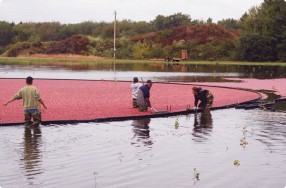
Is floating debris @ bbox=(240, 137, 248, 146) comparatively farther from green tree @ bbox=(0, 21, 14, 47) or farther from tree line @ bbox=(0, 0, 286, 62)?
green tree @ bbox=(0, 21, 14, 47)

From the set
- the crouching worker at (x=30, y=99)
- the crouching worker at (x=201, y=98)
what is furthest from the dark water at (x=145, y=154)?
the crouching worker at (x=201, y=98)

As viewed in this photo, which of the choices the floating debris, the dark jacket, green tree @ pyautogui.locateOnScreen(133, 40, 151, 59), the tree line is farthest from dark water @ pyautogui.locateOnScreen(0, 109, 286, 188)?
green tree @ pyautogui.locateOnScreen(133, 40, 151, 59)

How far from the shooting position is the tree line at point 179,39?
88250 mm

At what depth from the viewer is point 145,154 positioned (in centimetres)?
1148

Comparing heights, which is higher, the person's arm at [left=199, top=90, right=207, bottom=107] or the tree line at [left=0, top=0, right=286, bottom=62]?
the tree line at [left=0, top=0, right=286, bottom=62]

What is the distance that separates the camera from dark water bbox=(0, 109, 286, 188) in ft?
30.3

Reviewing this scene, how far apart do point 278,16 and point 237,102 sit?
7230 cm

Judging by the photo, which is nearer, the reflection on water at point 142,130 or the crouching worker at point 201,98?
the reflection on water at point 142,130

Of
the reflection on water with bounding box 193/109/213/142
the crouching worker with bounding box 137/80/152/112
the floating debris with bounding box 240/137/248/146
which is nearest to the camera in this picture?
the floating debris with bounding box 240/137/248/146

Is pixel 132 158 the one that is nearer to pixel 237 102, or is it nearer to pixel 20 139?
pixel 20 139

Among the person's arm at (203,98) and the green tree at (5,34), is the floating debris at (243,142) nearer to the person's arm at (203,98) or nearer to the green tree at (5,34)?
the person's arm at (203,98)

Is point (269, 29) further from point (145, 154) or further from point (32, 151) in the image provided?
point (32, 151)

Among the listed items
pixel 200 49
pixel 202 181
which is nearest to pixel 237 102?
pixel 202 181

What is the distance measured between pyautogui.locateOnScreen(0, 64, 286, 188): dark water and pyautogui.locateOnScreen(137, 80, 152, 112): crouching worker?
1.57 m
